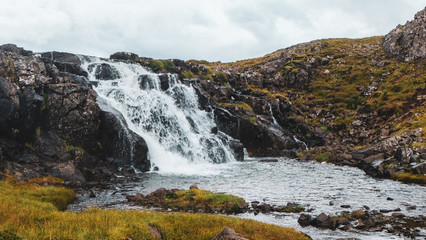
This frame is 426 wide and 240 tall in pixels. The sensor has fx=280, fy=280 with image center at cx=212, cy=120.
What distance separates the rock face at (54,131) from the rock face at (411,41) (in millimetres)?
116765

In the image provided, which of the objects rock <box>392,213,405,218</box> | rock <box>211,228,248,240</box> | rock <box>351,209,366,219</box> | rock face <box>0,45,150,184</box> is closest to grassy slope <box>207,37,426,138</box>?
rock <box>392,213,405,218</box>

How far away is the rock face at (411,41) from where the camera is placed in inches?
4313

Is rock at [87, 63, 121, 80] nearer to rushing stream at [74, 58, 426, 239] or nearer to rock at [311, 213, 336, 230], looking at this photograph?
rushing stream at [74, 58, 426, 239]

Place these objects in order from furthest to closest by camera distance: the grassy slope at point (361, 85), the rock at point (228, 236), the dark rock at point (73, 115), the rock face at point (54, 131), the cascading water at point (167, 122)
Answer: the grassy slope at point (361, 85), the cascading water at point (167, 122), the dark rock at point (73, 115), the rock face at point (54, 131), the rock at point (228, 236)

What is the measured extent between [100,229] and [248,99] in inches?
3086

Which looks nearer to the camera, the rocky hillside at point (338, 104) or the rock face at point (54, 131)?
the rock face at point (54, 131)

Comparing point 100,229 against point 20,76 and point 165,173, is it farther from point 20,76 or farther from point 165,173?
point 20,76

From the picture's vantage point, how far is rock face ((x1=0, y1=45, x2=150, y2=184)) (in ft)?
115

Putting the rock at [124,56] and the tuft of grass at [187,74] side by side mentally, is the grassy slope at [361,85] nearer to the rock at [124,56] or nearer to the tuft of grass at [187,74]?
the tuft of grass at [187,74]

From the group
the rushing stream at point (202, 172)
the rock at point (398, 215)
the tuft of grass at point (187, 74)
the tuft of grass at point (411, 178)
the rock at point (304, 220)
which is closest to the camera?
the rock at point (304, 220)

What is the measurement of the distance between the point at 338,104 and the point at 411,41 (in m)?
49.7

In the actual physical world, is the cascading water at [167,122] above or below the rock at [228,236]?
above

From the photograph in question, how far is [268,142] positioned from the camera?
232 feet

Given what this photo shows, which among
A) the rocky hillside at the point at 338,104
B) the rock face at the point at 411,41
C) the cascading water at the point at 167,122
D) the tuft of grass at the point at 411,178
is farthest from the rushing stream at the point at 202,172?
the rock face at the point at 411,41
